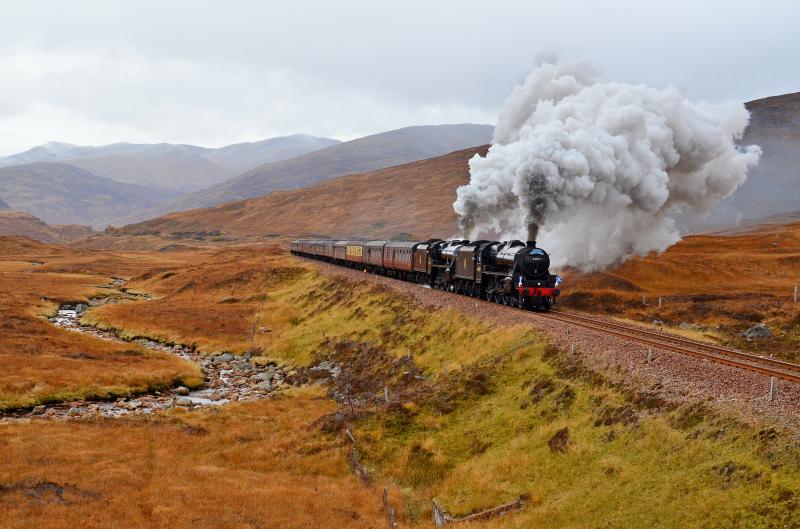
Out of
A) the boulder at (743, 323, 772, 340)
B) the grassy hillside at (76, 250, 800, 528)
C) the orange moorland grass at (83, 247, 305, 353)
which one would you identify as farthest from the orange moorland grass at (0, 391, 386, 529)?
the boulder at (743, 323, 772, 340)

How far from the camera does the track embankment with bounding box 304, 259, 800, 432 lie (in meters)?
18.6

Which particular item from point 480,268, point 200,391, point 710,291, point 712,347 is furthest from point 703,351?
point 710,291

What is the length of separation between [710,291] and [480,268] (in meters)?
29.3

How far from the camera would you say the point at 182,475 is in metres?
24.8

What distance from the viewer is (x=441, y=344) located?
37.0m

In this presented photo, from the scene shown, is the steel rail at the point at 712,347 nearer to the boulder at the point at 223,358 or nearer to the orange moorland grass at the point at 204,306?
the boulder at the point at 223,358

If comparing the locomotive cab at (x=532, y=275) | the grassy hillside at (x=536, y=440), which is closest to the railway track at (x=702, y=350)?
the locomotive cab at (x=532, y=275)

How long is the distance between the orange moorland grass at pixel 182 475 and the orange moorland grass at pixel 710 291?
2734 centimetres

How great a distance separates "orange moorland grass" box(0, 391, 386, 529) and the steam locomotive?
14.3 m

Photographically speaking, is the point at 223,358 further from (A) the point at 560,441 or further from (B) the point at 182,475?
(A) the point at 560,441

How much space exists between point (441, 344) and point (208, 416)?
13408 millimetres

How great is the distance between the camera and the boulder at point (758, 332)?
1617 inches

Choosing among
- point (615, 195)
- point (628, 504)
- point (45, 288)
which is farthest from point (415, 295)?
point (45, 288)

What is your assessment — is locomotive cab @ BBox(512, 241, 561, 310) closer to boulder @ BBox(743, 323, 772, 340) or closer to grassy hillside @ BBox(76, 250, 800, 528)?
grassy hillside @ BBox(76, 250, 800, 528)
